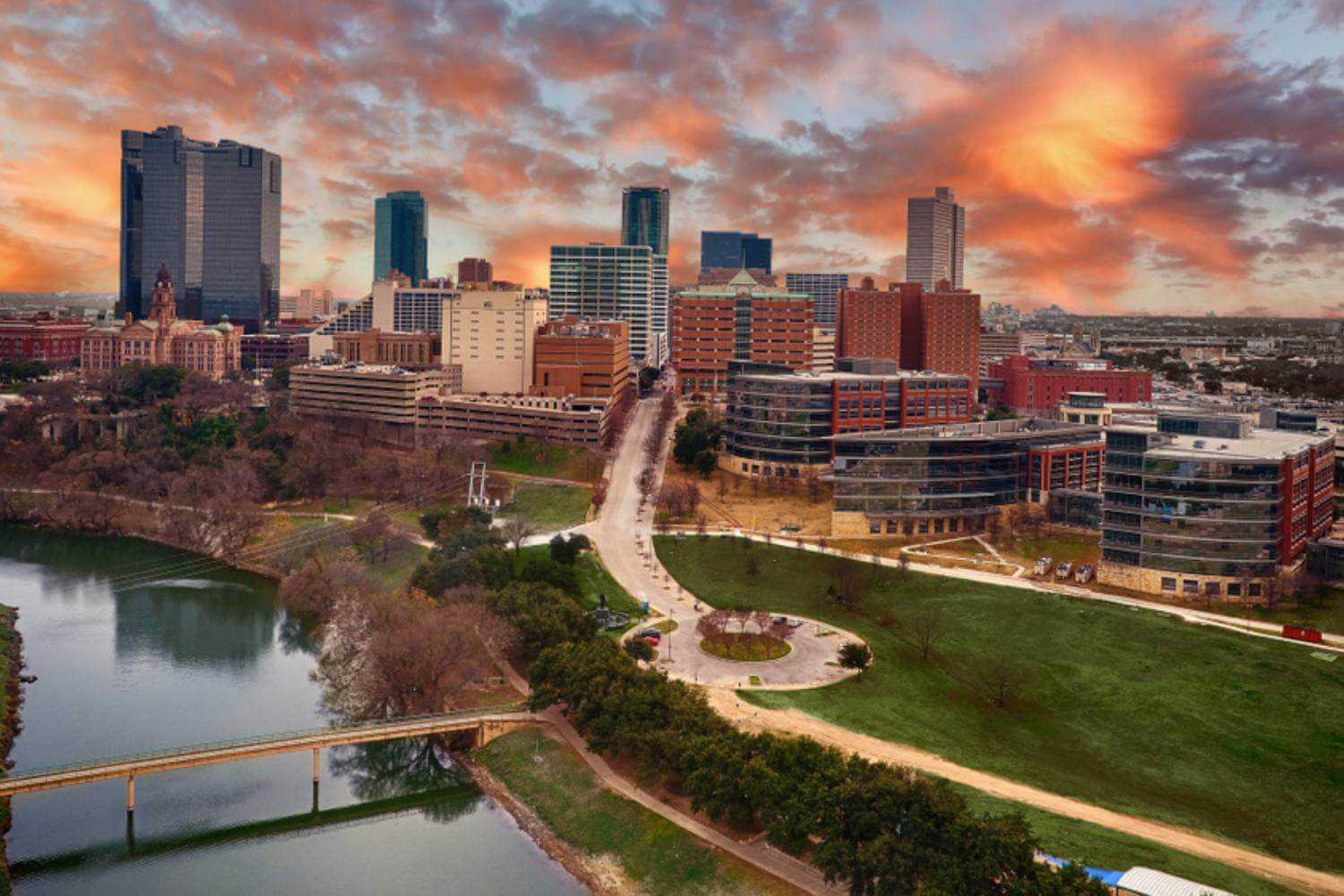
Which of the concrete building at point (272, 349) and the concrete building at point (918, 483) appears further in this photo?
the concrete building at point (272, 349)

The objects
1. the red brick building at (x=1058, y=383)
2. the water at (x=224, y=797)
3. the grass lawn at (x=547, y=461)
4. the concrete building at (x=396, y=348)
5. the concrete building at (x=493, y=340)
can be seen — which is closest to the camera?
the water at (x=224, y=797)

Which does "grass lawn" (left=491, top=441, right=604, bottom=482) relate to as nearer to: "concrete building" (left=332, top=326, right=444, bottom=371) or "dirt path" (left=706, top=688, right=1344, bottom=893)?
"concrete building" (left=332, top=326, right=444, bottom=371)

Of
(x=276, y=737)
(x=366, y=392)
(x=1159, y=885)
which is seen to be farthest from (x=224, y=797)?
(x=366, y=392)

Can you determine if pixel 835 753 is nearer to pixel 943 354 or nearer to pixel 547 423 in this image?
pixel 547 423

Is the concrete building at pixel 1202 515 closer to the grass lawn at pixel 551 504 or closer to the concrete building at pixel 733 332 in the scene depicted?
the grass lawn at pixel 551 504

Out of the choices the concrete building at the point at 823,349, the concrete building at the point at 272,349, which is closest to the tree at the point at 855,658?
the concrete building at the point at 823,349
